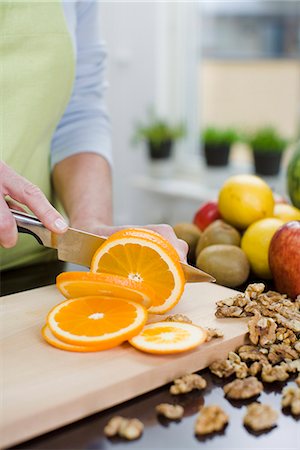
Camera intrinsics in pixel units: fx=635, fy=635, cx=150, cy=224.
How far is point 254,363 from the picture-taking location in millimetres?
811

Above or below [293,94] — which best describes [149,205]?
below

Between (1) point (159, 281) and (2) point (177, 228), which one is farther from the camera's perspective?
(2) point (177, 228)

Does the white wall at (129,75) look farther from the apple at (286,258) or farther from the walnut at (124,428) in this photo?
the walnut at (124,428)

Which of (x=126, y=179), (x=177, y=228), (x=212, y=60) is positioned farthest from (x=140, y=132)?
(x=177, y=228)

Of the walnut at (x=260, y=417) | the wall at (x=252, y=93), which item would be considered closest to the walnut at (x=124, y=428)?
the walnut at (x=260, y=417)

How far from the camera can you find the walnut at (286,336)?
0.87m

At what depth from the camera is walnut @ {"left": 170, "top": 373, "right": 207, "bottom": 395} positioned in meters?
0.75

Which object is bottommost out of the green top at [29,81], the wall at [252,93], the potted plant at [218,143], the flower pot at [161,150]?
the flower pot at [161,150]

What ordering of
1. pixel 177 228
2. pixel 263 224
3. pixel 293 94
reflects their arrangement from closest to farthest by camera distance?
pixel 263 224, pixel 177 228, pixel 293 94

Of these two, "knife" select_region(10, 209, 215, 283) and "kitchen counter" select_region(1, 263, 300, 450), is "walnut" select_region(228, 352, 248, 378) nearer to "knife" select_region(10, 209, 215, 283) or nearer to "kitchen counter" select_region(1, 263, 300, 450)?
"kitchen counter" select_region(1, 263, 300, 450)

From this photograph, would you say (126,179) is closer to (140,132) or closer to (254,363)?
(140,132)

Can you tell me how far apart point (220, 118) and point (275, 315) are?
2.86 meters

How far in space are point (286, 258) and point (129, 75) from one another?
2675 mm

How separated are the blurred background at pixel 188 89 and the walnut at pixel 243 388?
2478mm
